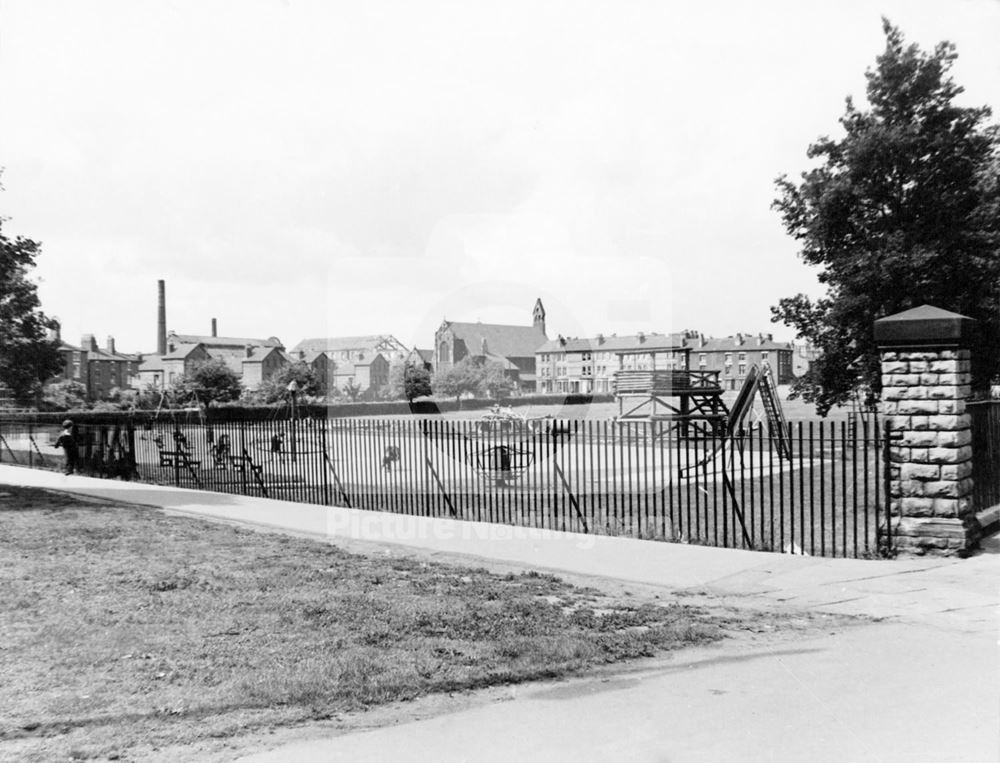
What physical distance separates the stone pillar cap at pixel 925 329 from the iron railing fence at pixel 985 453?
1272 millimetres

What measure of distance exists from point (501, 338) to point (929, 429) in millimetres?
118437

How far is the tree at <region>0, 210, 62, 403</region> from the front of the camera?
1767 cm

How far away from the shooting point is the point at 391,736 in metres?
4.51

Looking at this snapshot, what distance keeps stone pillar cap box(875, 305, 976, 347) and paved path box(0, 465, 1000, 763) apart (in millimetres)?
2525

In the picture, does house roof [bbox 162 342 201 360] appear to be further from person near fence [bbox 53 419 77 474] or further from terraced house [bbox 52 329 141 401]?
person near fence [bbox 53 419 77 474]

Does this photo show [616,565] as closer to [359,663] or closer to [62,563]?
[359,663]

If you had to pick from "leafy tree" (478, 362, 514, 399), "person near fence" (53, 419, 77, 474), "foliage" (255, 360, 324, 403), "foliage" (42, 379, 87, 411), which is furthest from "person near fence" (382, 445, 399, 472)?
"leafy tree" (478, 362, 514, 399)

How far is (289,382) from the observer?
7575 cm

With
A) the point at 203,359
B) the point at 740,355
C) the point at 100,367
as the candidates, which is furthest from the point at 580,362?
the point at 100,367

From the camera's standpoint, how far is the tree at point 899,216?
2019cm

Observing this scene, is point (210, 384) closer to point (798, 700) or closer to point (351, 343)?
point (351, 343)

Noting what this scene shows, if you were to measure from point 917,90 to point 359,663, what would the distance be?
23019mm

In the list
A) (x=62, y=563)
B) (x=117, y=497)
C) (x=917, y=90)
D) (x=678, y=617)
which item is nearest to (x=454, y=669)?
(x=678, y=617)

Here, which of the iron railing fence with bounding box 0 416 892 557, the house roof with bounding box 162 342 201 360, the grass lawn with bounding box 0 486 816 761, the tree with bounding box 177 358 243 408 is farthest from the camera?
the house roof with bounding box 162 342 201 360
